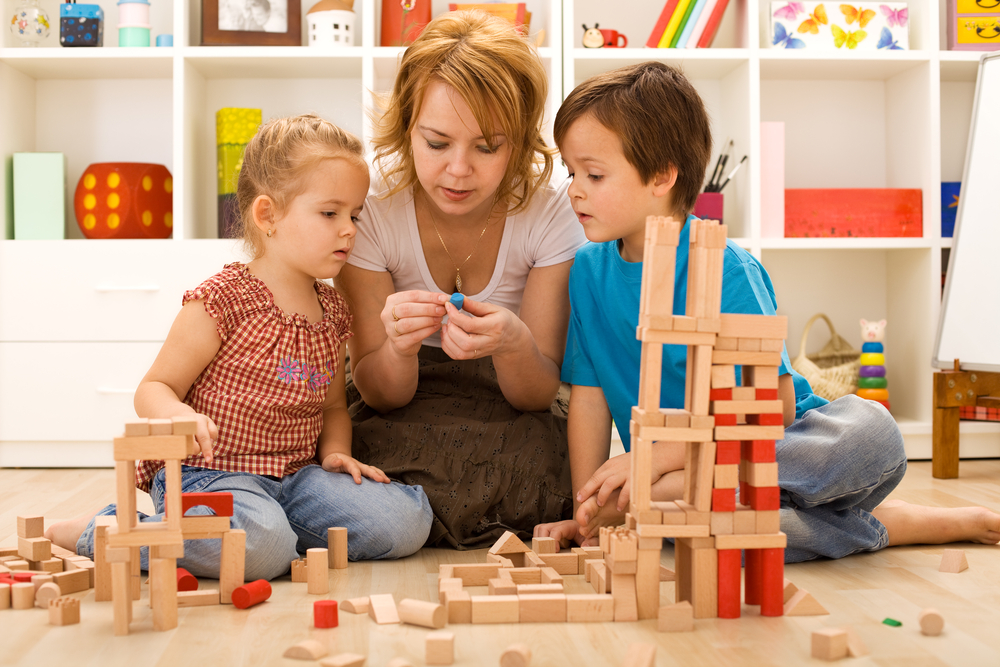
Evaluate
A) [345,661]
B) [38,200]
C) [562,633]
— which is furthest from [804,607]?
[38,200]

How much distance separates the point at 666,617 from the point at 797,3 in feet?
6.27

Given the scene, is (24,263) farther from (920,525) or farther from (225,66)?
(920,525)

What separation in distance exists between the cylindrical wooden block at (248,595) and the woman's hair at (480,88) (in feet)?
2.21

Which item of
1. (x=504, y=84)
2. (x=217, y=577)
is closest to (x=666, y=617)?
(x=217, y=577)

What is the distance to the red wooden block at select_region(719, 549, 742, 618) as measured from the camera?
90 centimetres

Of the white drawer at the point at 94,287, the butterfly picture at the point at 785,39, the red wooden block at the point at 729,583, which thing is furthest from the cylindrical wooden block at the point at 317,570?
the butterfly picture at the point at 785,39

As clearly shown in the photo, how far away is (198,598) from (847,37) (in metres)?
2.12

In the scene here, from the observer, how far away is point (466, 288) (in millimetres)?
1473

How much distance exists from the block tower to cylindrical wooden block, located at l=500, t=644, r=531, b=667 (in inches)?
6.5

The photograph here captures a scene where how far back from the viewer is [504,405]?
1451 millimetres

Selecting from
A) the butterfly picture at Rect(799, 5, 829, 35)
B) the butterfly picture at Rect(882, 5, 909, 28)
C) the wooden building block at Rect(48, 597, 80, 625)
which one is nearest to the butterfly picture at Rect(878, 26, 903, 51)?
the butterfly picture at Rect(882, 5, 909, 28)

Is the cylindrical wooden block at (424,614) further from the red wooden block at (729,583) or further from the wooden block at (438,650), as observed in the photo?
the red wooden block at (729,583)

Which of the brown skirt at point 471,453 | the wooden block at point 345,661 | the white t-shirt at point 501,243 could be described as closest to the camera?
the wooden block at point 345,661

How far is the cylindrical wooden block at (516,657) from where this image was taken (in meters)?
0.76
